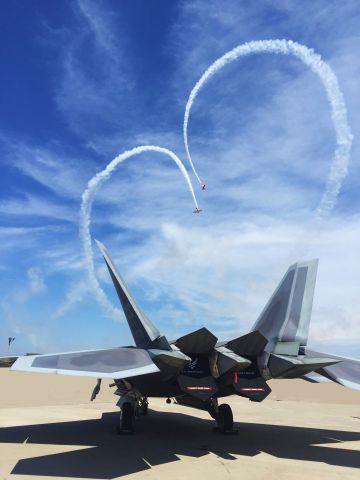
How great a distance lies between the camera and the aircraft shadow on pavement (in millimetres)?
7977

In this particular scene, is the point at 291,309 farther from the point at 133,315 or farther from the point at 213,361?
the point at 133,315

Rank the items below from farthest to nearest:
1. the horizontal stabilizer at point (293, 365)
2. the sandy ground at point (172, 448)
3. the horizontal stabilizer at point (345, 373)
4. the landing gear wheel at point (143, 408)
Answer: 1. the landing gear wheel at point (143, 408)
2. the horizontal stabilizer at point (345, 373)
3. the horizontal stabilizer at point (293, 365)
4. the sandy ground at point (172, 448)

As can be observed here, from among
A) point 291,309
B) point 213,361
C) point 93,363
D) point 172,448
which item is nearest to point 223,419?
point 172,448

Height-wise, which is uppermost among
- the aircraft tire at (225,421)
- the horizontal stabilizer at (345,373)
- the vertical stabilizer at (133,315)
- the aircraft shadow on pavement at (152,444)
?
the vertical stabilizer at (133,315)

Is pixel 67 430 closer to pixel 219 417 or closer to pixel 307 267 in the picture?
pixel 219 417

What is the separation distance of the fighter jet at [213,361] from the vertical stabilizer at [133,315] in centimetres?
3

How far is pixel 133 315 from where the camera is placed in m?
12.7

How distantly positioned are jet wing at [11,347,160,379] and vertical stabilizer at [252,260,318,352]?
4.16m

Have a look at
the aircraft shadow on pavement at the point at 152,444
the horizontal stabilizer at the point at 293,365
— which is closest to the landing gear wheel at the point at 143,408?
the aircraft shadow on pavement at the point at 152,444

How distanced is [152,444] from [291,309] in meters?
5.25

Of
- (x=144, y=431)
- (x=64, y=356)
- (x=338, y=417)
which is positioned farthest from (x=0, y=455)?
(x=338, y=417)

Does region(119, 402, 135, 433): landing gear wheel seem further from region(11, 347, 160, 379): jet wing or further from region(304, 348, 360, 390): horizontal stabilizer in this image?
region(304, 348, 360, 390): horizontal stabilizer

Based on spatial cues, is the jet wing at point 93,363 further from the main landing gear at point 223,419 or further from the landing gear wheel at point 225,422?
the landing gear wheel at point 225,422

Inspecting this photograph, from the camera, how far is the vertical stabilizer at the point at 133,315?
11836mm
